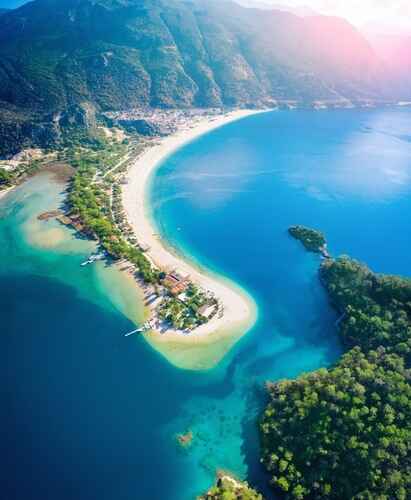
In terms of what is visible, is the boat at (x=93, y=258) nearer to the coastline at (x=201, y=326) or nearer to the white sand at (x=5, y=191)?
the coastline at (x=201, y=326)

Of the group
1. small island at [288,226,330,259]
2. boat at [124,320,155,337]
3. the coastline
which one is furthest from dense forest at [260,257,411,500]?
small island at [288,226,330,259]

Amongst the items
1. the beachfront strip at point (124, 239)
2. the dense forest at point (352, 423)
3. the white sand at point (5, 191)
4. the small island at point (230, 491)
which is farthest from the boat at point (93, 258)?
the small island at point (230, 491)

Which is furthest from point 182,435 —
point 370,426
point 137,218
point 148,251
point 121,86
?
point 121,86

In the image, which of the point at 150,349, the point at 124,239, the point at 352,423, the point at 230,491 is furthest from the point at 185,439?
the point at 124,239

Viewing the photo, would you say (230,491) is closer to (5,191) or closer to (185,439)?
(185,439)

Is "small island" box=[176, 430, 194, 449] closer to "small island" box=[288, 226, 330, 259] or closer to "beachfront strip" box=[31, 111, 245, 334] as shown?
"beachfront strip" box=[31, 111, 245, 334]
